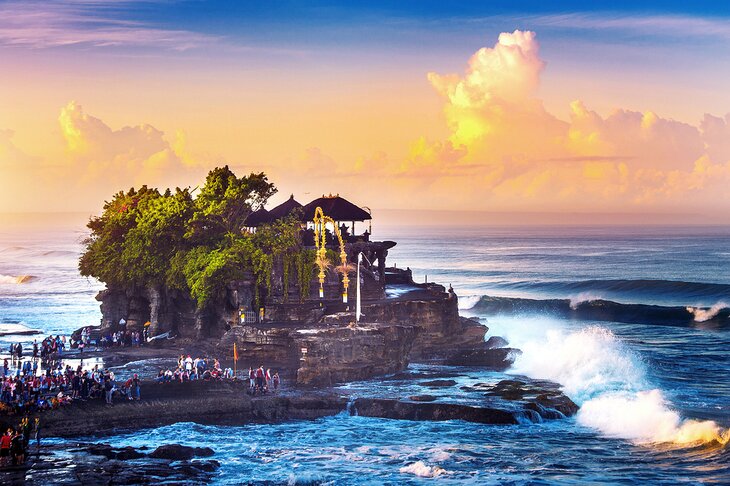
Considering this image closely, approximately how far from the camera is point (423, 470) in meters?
31.2

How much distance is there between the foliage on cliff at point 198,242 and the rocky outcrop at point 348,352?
8.11 m

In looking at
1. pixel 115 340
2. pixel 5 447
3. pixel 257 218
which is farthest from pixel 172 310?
pixel 5 447

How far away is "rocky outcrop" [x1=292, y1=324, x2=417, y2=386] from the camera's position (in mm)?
43344

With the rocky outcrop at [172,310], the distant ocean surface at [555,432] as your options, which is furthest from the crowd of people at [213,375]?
the rocky outcrop at [172,310]

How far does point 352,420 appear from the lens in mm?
38625

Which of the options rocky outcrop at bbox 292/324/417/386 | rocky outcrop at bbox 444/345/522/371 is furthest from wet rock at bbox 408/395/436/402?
rocky outcrop at bbox 444/345/522/371

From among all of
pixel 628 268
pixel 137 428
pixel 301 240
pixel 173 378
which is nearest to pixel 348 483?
pixel 137 428

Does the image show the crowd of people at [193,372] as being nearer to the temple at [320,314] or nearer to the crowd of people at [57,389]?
the crowd of people at [57,389]

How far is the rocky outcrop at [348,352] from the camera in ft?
142

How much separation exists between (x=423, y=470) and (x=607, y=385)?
1668 centimetres

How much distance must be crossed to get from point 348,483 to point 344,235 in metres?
31.3

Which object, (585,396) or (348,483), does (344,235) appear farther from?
(348,483)

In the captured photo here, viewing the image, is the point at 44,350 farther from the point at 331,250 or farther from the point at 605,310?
the point at 605,310

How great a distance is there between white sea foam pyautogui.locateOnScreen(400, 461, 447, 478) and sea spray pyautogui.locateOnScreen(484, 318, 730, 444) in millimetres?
9132
